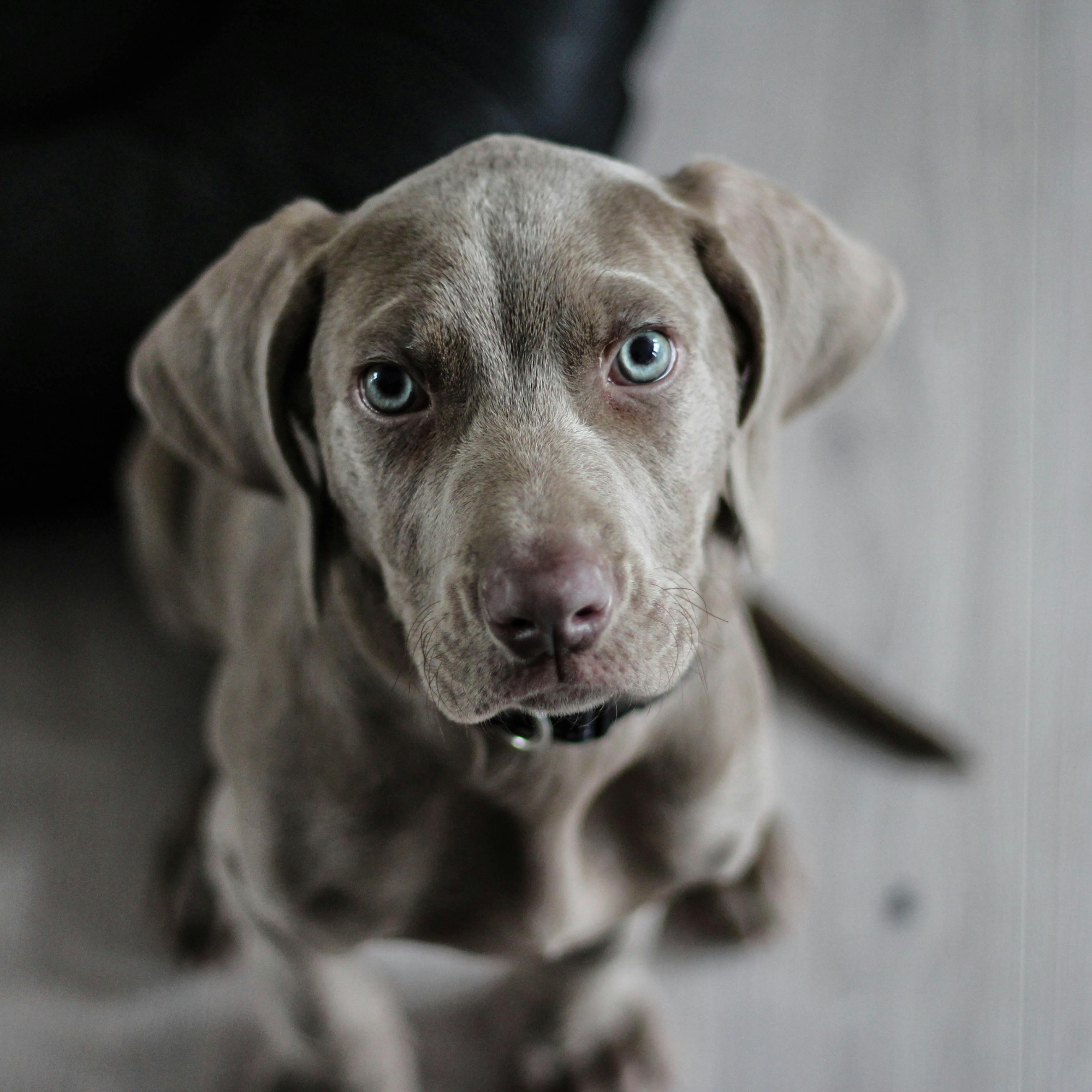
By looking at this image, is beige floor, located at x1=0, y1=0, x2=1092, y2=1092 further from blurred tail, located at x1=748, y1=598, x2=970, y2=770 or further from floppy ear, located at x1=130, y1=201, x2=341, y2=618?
floppy ear, located at x1=130, y1=201, x2=341, y2=618

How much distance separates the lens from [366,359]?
110cm

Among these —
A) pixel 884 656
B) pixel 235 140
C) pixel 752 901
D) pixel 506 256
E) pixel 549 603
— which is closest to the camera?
pixel 549 603

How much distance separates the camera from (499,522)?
1.02 meters

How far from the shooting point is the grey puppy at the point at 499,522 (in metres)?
1.05

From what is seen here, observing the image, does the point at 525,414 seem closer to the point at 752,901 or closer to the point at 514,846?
the point at 514,846

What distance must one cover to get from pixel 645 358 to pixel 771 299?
181 mm

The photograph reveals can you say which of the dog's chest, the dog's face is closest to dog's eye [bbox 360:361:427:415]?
the dog's face

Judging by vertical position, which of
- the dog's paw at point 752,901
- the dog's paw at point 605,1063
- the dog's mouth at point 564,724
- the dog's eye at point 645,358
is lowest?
the dog's paw at point 605,1063

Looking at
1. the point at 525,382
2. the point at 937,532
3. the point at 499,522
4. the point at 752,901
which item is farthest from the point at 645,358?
the point at 937,532

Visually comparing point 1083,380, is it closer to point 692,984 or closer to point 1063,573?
point 1063,573

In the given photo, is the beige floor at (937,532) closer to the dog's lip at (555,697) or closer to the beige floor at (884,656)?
the beige floor at (884,656)

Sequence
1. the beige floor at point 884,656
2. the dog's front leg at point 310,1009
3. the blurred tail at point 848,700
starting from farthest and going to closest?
the blurred tail at point 848,700 < the beige floor at point 884,656 < the dog's front leg at point 310,1009

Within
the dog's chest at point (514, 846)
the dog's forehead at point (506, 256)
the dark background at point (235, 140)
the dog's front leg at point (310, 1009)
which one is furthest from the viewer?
the dark background at point (235, 140)

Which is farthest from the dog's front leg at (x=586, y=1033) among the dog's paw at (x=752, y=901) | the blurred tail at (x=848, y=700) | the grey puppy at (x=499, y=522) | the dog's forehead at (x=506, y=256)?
the dog's forehead at (x=506, y=256)
